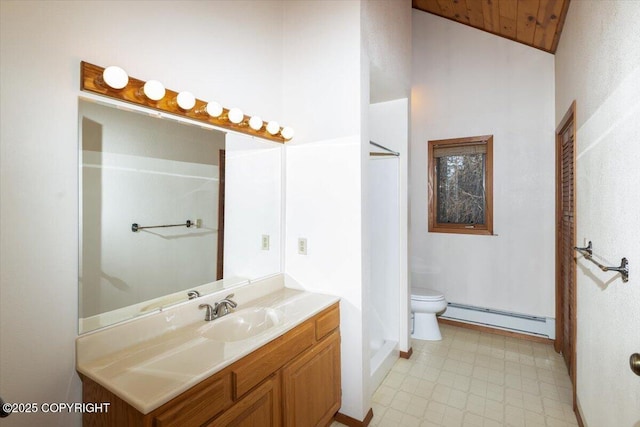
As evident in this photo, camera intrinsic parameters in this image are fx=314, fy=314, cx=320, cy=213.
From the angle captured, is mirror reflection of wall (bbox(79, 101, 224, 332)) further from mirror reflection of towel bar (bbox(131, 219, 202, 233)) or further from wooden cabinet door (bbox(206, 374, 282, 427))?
wooden cabinet door (bbox(206, 374, 282, 427))

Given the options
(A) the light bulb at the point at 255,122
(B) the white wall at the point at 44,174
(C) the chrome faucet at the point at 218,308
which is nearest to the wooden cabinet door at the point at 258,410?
(C) the chrome faucet at the point at 218,308

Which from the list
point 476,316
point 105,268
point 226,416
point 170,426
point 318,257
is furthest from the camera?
point 476,316

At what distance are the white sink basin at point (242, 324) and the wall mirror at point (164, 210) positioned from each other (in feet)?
0.69

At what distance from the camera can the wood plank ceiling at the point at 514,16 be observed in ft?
8.18

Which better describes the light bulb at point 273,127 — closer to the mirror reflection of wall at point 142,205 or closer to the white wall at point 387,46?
the mirror reflection of wall at point 142,205

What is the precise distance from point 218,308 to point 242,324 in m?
0.16

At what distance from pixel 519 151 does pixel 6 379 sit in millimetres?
3884

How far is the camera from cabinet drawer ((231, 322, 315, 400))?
4.12ft

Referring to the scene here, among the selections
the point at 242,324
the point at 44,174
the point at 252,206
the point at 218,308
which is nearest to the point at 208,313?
the point at 218,308

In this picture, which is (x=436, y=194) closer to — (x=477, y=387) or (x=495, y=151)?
(x=495, y=151)

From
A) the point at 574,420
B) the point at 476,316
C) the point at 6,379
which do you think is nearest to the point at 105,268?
the point at 6,379

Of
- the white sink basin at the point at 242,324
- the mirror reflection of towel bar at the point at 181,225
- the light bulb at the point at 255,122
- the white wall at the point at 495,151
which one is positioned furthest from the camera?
the white wall at the point at 495,151

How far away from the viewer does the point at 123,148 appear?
1387 mm

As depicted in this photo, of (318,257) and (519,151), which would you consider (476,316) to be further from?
(318,257)
